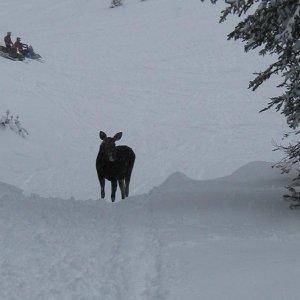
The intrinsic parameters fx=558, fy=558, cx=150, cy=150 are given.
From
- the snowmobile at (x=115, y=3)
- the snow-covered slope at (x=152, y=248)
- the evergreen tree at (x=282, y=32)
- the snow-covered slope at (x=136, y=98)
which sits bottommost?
the snow-covered slope at (x=152, y=248)

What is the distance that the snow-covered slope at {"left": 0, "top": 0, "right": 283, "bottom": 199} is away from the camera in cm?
1543

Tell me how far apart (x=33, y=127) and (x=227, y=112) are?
7.93 m

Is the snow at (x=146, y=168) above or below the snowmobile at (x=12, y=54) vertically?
below

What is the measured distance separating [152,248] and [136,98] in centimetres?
1794

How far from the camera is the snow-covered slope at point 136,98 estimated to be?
15427mm

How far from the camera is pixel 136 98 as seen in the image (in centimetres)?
2419

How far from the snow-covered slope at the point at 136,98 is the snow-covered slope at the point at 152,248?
408 cm

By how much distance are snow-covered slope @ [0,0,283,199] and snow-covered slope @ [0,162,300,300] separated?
Result: 4077 millimetres

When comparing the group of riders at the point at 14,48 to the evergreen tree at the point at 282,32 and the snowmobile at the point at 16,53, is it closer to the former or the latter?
the snowmobile at the point at 16,53

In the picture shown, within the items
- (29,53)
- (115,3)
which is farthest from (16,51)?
(115,3)

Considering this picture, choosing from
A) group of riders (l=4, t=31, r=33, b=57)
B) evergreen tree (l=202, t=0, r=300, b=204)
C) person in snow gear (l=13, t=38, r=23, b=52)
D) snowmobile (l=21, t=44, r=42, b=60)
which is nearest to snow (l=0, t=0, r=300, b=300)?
snowmobile (l=21, t=44, r=42, b=60)

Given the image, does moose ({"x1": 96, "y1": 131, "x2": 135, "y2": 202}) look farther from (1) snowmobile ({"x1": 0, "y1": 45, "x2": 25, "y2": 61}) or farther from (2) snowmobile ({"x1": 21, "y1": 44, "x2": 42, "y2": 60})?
(2) snowmobile ({"x1": 21, "y1": 44, "x2": 42, "y2": 60})

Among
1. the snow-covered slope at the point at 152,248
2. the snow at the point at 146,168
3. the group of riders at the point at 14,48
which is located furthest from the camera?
the group of riders at the point at 14,48

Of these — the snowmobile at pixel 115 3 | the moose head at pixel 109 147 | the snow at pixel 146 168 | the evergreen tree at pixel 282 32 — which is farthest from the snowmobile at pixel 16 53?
the evergreen tree at pixel 282 32
